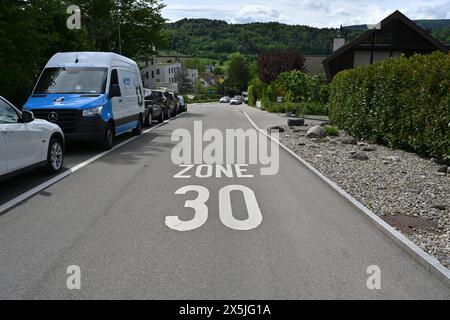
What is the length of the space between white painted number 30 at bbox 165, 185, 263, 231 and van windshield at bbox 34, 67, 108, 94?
5.87 metres

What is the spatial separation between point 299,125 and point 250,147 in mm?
8209

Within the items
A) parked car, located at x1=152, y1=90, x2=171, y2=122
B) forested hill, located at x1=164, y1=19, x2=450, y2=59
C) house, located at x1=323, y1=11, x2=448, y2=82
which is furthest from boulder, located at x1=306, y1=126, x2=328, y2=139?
forested hill, located at x1=164, y1=19, x2=450, y2=59

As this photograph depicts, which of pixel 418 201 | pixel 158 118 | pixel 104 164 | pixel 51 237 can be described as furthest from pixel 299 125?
pixel 51 237

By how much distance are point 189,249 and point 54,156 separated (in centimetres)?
517

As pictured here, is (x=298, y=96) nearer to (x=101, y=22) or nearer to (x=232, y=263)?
(x=101, y=22)

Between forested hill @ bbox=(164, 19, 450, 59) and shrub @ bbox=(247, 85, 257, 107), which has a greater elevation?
forested hill @ bbox=(164, 19, 450, 59)

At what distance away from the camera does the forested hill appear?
9831 cm

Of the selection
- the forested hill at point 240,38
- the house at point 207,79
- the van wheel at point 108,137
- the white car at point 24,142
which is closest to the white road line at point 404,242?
the white car at point 24,142

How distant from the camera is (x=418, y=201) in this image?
682 centimetres

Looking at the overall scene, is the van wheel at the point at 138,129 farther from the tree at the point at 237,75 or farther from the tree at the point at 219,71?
the tree at the point at 219,71

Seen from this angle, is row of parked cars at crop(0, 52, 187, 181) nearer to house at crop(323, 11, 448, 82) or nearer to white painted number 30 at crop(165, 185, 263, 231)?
white painted number 30 at crop(165, 185, 263, 231)

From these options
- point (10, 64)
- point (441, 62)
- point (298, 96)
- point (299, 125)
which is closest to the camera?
point (441, 62)

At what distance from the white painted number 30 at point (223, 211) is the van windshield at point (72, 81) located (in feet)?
19.3

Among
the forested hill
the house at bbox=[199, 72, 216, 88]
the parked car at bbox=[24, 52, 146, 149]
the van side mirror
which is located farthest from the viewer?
the house at bbox=[199, 72, 216, 88]
